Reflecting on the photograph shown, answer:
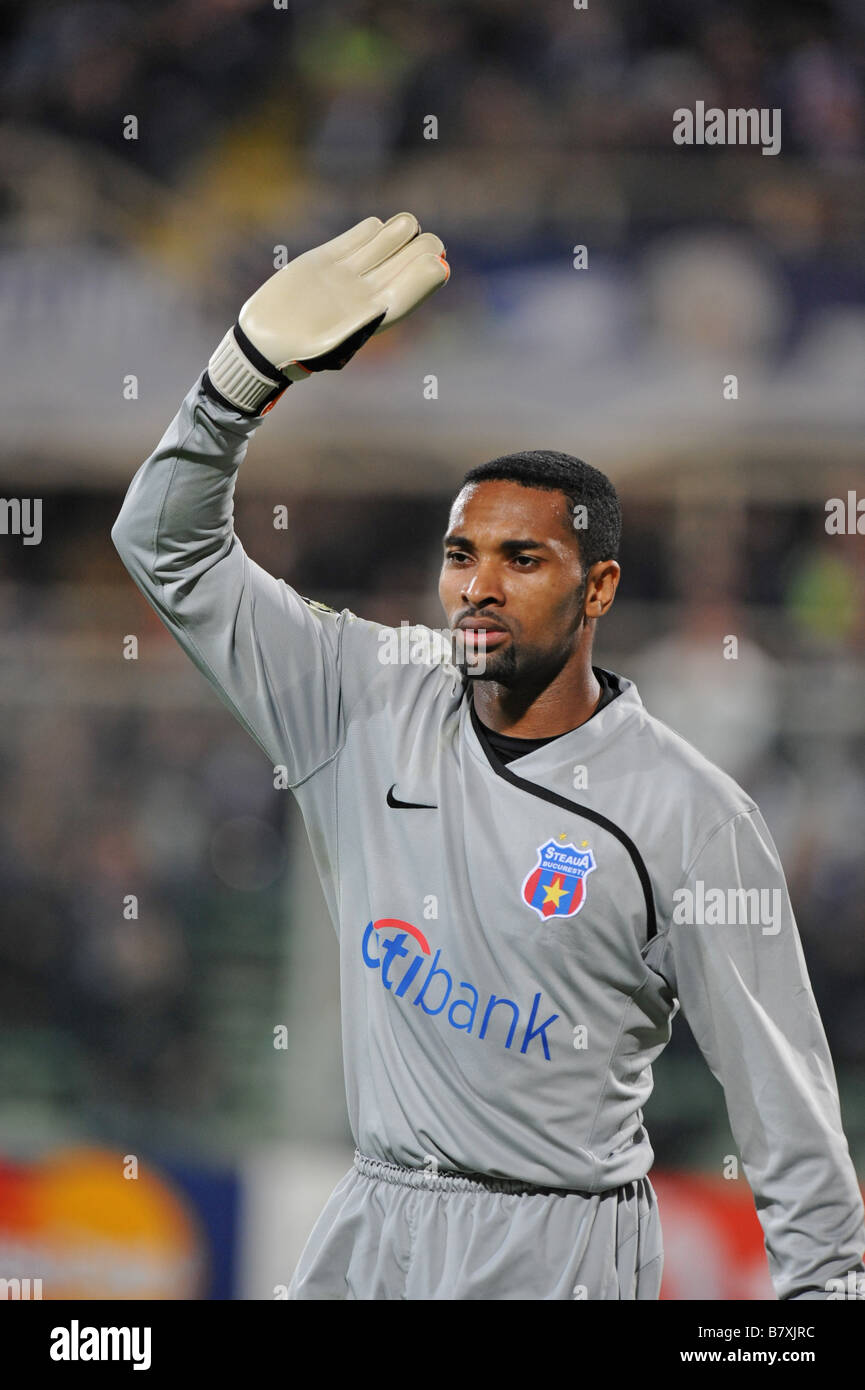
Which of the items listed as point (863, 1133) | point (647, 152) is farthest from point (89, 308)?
point (863, 1133)

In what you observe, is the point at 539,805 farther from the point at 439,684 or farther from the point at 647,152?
the point at 647,152

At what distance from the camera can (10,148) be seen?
7441mm

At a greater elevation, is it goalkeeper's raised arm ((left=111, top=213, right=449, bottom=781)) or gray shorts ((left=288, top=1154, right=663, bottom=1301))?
goalkeeper's raised arm ((left=111, top=213, right=449, bottom=781))

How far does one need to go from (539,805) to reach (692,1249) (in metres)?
2.63

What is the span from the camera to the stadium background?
5004 millimetres

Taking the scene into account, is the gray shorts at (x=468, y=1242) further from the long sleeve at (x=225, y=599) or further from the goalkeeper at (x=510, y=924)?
the long sleeve at (x=225, y=599)

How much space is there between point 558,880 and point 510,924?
0.34 ft

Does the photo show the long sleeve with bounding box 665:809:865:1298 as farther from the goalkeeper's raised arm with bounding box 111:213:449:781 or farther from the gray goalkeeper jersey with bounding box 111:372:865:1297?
the goalkeeper's raised arm with bounding box 111:213:449:781

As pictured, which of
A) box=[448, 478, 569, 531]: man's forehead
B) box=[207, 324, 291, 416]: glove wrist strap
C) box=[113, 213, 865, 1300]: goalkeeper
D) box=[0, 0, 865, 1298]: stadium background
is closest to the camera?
box=[207, 324, 291, 416]: glove wrist strap

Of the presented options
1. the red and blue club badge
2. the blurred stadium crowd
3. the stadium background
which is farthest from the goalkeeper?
the blurred stadium crowd

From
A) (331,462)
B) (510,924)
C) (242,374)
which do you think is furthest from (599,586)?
(331,462)

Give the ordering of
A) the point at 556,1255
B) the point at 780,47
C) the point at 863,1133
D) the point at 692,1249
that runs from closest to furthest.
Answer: the point at 556,1255
the point at 692,1249
the point at 863,1133
the point at 780,47

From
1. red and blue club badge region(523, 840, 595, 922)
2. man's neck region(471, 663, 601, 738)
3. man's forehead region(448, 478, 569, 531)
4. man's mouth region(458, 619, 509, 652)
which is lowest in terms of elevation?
red and blue club badge region(523, 840, 595, 922)

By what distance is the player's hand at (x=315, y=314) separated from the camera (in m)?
2.25
